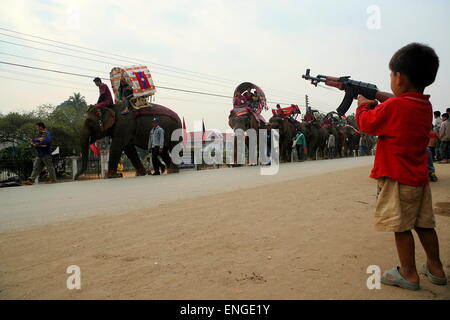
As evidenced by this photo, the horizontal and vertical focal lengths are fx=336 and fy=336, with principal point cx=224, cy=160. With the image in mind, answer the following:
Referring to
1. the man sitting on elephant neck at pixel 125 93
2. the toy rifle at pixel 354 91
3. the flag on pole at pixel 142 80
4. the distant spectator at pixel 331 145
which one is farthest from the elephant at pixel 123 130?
the distant spectator at pixel 331 145

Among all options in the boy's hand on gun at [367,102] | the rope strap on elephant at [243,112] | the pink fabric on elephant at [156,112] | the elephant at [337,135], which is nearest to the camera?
the boy's hand on gun at [367,102]

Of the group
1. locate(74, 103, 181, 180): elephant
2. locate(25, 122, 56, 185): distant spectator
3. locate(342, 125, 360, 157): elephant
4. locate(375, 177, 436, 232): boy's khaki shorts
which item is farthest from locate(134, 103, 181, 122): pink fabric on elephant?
locate(342, 125, 360, 157): elephant

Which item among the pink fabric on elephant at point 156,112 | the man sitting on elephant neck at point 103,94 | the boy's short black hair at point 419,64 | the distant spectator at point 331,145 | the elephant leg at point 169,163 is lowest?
the elephant leg at point 169,163

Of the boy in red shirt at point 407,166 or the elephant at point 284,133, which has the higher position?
the elephant at point 284,133

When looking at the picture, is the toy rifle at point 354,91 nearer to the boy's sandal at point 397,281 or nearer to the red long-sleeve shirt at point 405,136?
the red long-sleeve shirt at point 405,136

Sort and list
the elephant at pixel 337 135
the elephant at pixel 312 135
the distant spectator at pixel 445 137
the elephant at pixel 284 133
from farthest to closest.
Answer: the elephant at pixel 337 135, the elephant at pixel 312 135, the elephant at pixel 284 133, the distant spectator at pixel 445 137

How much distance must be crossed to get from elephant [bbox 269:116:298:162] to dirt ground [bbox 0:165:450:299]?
1379cm

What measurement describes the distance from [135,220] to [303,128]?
60.6 ft

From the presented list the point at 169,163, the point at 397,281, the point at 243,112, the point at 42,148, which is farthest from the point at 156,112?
the point at 397,281

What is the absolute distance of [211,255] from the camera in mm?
2566

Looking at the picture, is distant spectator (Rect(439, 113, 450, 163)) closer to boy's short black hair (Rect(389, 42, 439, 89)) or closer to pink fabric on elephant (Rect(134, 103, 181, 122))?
pink fabric on elephant (Rect(134, 103, 181, 122))

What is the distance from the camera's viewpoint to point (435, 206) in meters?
4.38

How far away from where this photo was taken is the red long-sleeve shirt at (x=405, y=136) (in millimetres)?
2102

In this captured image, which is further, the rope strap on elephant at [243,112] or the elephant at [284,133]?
the elephant at [284,133]
